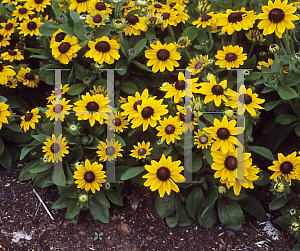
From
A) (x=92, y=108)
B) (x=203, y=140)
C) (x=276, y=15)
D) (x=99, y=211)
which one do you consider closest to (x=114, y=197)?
(x=99, y=211)

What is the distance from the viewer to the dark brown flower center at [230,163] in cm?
180

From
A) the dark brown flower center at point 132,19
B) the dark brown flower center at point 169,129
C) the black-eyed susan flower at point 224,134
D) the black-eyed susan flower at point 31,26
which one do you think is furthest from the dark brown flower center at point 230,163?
the black-eyed susan flower at point 31,26

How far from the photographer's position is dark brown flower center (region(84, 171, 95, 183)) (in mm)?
2018

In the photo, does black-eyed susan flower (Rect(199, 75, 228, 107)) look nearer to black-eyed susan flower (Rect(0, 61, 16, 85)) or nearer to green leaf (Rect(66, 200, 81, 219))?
green leaf (Rect(66, 200, 81, 219))

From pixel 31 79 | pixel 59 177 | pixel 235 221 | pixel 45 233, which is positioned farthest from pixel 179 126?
pixel 31 79

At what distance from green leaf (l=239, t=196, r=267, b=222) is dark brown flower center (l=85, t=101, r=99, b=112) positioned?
126 centimetres

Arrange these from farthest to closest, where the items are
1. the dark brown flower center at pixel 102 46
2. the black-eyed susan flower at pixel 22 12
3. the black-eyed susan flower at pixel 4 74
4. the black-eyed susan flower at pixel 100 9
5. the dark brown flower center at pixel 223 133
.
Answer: the black-eyed susan flower at pixel 22 12 < the black-eyed susan flower at pixel 4 74 < the black-eyed susan flower at pixel 100 9 < the dark brown flower center at pixel 102 46 < the dark brown flower center at pixel 223 133

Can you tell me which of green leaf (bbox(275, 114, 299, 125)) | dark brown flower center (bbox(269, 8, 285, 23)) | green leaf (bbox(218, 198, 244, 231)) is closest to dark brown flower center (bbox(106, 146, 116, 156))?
green leaf (bbox(218, 198, 244, 231))

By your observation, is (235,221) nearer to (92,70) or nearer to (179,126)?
(179,126)

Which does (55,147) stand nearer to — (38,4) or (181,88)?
(181,88)

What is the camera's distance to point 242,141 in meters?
1.93

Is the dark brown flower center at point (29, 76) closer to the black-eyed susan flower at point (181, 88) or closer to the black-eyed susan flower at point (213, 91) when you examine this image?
the black-eyed susan flower at point (181, 88)

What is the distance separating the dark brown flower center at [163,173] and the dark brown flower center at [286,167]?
72 cm

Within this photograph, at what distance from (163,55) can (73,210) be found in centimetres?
128
